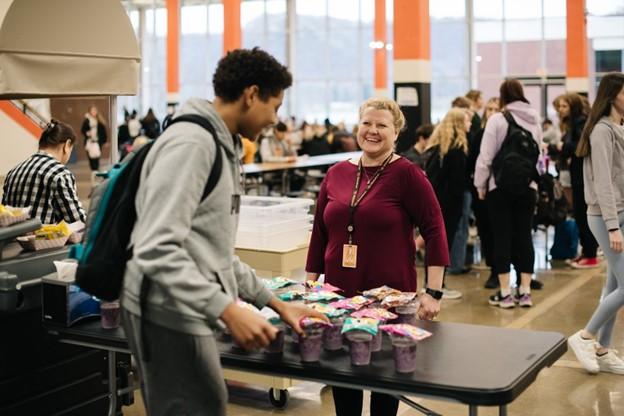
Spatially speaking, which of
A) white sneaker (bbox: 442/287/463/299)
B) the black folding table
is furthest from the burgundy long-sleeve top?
white sneaker (bbox: 442/287/463/299)

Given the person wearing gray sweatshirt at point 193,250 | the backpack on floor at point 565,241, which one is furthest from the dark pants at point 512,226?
the person wearing gray sweatshirt at point 193,250

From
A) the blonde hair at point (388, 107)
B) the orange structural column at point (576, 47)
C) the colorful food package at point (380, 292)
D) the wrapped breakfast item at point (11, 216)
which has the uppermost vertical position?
the orange structural column at point (576, 47)

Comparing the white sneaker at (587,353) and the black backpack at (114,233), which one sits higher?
the black backpack at (114,233)

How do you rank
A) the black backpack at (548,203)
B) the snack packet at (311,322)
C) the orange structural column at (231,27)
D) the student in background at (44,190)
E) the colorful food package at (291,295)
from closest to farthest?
the snack packet at (311,322) → the colorful food package at (291,295) → the student in background at (44,190) → the black backpack at (548,203) → the orange structural column at (231,27)

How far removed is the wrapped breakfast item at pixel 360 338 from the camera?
2584 mm

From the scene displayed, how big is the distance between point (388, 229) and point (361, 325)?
70 centimetres

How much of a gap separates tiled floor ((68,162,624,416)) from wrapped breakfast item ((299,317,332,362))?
59 cm

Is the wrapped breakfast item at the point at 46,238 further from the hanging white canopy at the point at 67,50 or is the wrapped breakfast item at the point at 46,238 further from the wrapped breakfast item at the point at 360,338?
the wrapped breakfast item at the point at 360,338

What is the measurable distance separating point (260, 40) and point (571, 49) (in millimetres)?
9923

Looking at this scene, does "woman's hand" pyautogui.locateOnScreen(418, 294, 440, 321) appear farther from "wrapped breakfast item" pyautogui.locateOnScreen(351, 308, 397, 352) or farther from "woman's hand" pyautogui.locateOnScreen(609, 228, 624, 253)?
"woman's hand" pyautogui.locateOnScreen(609, 228, 624, 253)

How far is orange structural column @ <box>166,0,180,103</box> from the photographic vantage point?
2327 centimetres

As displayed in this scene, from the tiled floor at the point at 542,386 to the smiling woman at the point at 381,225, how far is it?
0.57 metres

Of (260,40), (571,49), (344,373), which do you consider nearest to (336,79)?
(260,40)

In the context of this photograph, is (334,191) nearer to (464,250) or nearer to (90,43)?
(90,43)
